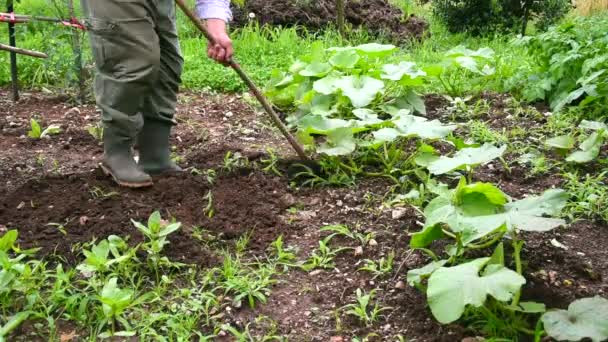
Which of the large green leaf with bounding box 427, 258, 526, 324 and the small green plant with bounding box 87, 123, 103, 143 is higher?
the large green leaf with bounding box 427, 258, 526, 324

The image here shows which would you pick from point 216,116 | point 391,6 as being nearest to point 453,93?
point 216,116

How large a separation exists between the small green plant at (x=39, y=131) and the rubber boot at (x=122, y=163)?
1032mm

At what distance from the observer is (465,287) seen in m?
2.18

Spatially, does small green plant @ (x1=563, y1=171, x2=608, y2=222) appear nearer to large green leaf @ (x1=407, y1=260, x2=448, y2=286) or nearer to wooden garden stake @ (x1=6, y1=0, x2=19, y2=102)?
large green leaf @ (x1=407, y1=260, x2=448, y2=286)

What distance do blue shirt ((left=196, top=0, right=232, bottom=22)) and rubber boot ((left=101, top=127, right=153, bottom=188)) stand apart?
67 centimetres

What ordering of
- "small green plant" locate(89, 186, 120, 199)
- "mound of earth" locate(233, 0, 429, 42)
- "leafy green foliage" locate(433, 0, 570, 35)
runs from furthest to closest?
"leafy green foliage" locate(433, 0, 570, 35) < "mound of earth" locate(233, 0, 429, 42) < "small green plant" locate(89, 186, 120, 199)

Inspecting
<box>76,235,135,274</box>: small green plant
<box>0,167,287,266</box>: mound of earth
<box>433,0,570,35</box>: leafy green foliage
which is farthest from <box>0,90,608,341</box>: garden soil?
<box>433,0,570,35</box>: leafy green foliage

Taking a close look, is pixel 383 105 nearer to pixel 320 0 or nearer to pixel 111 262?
pixel 111 262

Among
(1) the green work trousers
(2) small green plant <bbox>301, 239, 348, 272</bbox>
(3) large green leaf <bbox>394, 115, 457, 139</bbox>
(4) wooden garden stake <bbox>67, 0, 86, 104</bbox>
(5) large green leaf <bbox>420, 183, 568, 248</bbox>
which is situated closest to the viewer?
(5) large green leaf <bbox>420, 183, 568, 248</bbox>

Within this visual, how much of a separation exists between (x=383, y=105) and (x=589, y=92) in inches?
44.5

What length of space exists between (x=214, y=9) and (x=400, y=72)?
1.37 metres

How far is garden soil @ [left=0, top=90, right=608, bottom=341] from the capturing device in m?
2.50

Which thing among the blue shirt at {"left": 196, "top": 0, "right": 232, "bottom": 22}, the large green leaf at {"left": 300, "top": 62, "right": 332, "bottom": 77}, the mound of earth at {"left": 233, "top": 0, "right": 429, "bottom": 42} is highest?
the blue shirt at {"left": 196, "top": 0, "right": 232, "bottom": 22}

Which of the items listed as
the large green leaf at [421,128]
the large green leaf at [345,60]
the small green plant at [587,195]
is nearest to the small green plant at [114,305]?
the large green leaf at [421,128]
